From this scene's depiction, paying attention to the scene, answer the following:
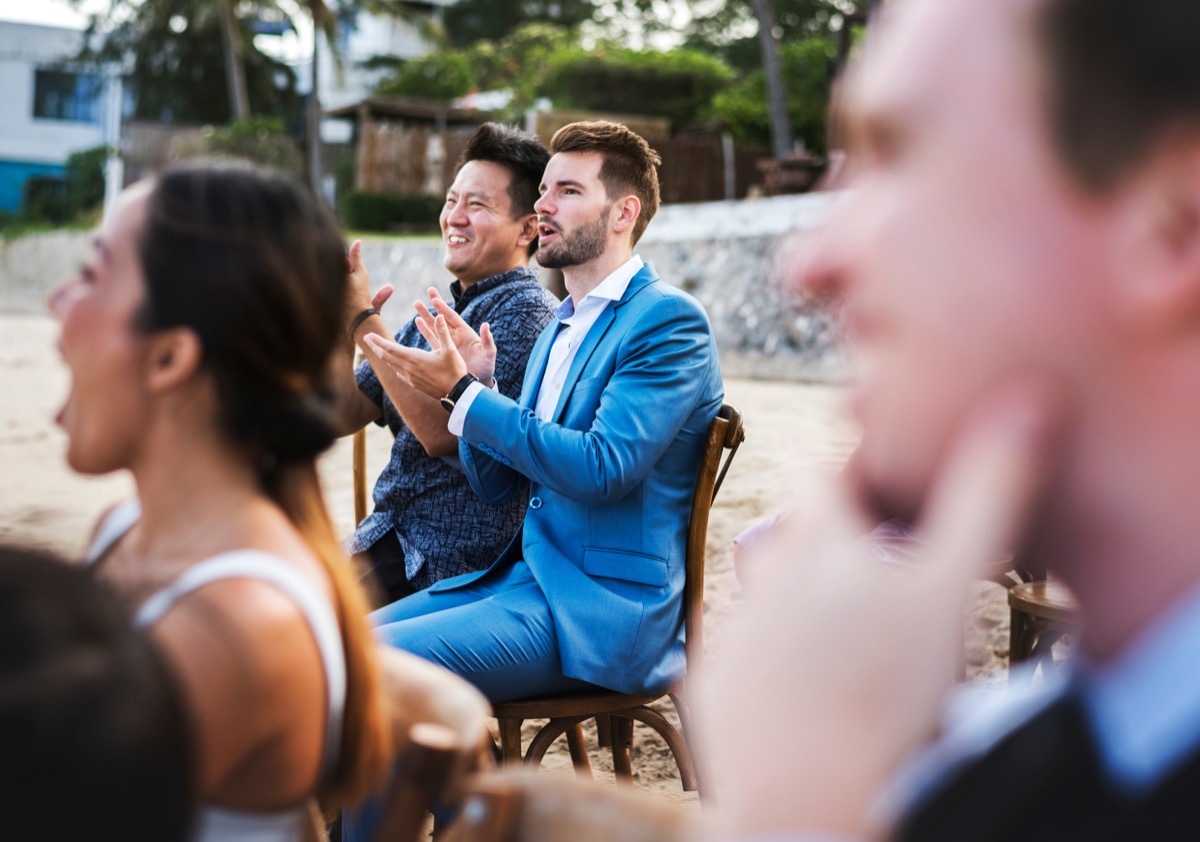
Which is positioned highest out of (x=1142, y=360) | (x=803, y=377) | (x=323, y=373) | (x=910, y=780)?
(x=1142, y=360)

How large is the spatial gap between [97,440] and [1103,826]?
3.40 feet

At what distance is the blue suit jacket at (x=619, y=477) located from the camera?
8.78 ft

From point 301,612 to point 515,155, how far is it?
2891 mm

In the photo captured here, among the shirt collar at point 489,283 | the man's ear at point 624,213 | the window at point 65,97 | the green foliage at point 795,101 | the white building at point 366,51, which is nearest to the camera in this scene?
the man's ear at point 624,213

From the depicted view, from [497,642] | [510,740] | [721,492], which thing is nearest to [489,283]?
[497,642]

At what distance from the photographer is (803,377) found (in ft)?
37.9

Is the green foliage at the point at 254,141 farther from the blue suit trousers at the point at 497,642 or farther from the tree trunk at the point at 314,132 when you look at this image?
the blue suit trousers at the point at 497,642

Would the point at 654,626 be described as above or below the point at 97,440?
below

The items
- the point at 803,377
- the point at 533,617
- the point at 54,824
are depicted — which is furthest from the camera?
the point at 803,377

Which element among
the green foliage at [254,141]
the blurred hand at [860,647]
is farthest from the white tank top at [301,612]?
the green foliage at [254,141]

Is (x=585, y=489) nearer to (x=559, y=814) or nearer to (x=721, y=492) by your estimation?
(x=559, y=814)

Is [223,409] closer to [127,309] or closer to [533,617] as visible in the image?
[127,309]

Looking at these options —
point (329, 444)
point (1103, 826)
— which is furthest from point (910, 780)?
point (329, 444)

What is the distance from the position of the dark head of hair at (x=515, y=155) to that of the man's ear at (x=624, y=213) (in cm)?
50
